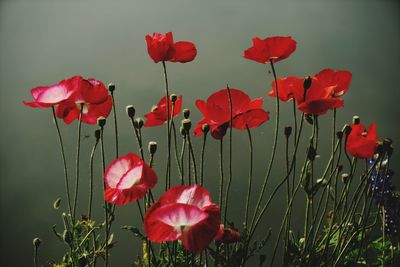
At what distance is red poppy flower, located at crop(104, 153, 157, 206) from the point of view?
482mm

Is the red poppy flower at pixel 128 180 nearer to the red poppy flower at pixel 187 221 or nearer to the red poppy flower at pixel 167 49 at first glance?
the red poppy flower at pixel 187 221

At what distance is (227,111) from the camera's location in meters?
0.58

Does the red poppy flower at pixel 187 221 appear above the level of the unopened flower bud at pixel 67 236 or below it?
above

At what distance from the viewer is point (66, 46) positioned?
1.48 m

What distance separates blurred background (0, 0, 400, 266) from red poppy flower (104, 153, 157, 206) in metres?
0.78

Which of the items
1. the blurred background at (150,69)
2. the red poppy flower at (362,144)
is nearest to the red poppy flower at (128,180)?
the red poppy flower at (362,144)

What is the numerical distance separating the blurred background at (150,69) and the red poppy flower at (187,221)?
83 cm

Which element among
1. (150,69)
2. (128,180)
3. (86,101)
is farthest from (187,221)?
(150,69)

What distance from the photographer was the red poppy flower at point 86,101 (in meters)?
0.56

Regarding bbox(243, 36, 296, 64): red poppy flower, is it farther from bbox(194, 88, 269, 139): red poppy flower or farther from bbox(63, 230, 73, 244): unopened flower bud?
bbox(63, 230, 73, 244): unopened flower bud

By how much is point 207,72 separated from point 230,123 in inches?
32.2

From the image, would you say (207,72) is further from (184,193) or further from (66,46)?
(184,193)

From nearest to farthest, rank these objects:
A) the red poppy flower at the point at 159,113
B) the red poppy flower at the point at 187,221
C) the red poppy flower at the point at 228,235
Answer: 1. the red poppy flower at the point at 187,221
2. the red poppy flower at the point at 228,235
3. the red poppy flower at the point at 159,113

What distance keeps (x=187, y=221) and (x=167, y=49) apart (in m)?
0.24
